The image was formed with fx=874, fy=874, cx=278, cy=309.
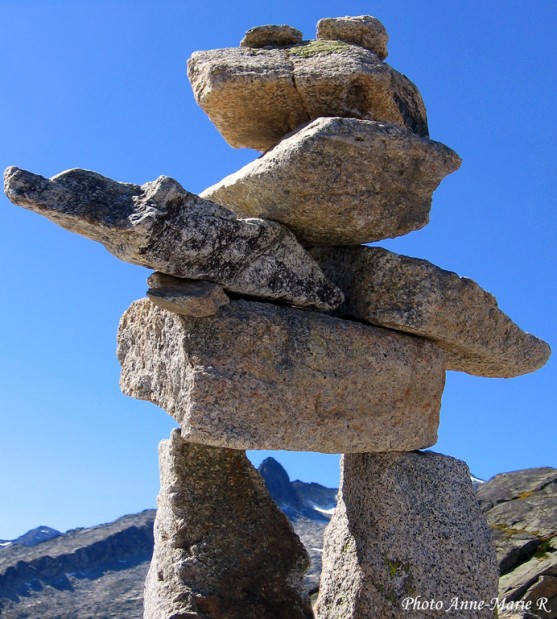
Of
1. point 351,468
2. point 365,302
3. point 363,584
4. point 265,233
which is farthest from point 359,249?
point 363,584

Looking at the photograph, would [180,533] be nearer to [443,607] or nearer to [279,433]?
[279,433]

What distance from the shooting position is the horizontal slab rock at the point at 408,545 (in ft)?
24.8

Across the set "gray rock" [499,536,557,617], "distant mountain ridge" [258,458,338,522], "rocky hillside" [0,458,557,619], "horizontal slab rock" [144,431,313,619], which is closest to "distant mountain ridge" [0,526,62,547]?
"rocky hillside" [0,458,557,619]

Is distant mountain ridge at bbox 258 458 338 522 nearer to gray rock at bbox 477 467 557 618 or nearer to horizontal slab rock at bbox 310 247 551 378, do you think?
gray rock at bbox 477 467 557 618

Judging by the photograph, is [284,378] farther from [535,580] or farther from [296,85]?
[535,580]

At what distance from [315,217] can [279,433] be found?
6.45ft

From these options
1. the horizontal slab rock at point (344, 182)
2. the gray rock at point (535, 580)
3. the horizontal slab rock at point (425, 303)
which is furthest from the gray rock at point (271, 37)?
the gray rock at point (535, 580)

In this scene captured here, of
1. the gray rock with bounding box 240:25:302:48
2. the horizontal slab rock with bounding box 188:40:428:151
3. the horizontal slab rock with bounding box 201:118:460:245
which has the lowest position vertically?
the horizontal slab rock with bounding box 201:118:460:245

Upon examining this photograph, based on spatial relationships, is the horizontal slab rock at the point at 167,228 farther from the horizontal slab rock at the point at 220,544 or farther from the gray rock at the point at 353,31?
the gray rock at the point at 353,31

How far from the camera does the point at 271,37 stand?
8.71 meters

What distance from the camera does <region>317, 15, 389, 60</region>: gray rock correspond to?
340 inches

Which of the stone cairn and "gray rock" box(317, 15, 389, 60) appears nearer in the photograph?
the stone cairn

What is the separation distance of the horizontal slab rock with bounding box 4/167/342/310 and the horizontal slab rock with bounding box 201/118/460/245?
386mm

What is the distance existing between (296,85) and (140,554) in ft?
55.5
